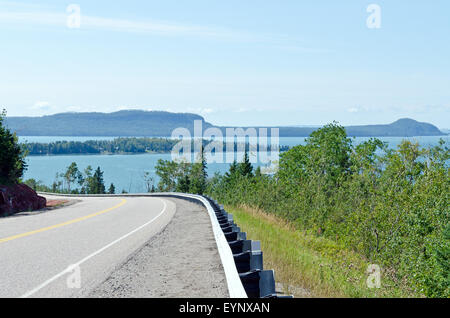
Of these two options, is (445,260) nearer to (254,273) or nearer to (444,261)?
(444,261)

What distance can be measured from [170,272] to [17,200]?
20.9m

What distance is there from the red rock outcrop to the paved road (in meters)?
7.76

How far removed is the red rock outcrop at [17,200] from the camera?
78.5 ft

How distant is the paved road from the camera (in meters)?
6.96

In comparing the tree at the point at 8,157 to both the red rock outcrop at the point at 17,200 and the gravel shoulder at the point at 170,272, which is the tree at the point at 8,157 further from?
the gravel shoulder at the point at 170,272

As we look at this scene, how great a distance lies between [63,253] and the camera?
33.0 feet

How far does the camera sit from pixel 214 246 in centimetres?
1121

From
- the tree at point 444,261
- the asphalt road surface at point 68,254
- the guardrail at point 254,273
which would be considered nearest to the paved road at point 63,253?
the asphalt road surface at point 68,254

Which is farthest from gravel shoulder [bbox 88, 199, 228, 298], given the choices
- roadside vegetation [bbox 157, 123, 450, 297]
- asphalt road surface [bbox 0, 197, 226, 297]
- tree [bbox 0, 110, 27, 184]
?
tree [bbox 0, 110, 27, 184]

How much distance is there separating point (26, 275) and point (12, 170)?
22388 millimetres

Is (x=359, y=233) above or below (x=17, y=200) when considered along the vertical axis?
below

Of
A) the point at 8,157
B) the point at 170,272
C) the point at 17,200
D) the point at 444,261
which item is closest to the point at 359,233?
the point at 444,261
